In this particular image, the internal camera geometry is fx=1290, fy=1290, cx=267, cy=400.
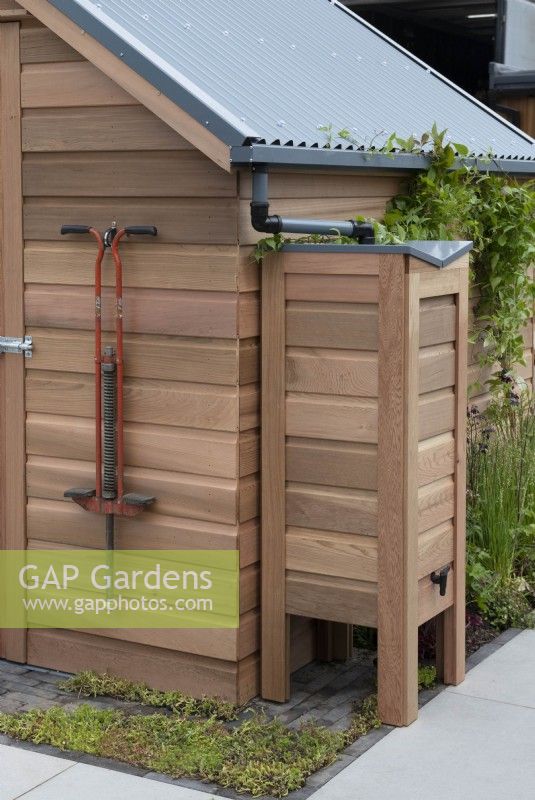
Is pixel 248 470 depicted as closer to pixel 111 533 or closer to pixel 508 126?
pixel 111 533

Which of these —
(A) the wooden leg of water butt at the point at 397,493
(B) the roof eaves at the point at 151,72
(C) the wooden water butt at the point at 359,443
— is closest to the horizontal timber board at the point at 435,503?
(C) the wooden water butt at the point at 359,443

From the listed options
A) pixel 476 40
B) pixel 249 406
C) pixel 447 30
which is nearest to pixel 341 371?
pixel 249 406

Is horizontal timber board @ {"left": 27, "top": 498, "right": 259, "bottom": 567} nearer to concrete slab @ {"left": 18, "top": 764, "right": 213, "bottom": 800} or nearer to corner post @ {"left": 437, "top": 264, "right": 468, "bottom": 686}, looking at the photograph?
corner post @ {"left": 437, "top": 264, "right": 468, "bottom": 686}

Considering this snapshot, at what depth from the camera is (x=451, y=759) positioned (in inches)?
188

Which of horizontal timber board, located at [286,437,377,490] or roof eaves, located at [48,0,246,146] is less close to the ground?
roof eaves, located at [48,0,246,146]

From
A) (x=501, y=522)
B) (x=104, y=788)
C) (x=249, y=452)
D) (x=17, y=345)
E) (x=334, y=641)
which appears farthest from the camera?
(x=501, y=522)

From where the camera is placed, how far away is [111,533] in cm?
541

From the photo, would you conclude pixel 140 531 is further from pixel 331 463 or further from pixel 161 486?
pixel 331 463

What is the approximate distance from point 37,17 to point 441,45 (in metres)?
8.21

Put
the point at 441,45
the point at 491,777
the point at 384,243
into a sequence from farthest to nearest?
the point at 441,45 < the point at 384,243 < the point at 491,777

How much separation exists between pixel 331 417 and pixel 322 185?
3.46ft

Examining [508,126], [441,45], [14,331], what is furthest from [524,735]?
[441,45]

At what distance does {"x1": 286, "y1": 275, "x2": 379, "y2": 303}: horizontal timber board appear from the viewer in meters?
4.92

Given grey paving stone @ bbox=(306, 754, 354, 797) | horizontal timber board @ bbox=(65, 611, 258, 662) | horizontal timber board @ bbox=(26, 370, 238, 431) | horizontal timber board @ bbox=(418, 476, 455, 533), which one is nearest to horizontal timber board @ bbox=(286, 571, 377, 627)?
horizontal timber board @ bbox=(65, 611, 258, 662)
